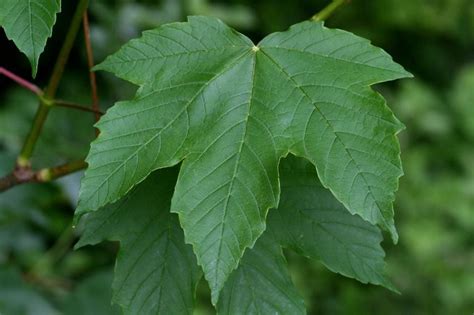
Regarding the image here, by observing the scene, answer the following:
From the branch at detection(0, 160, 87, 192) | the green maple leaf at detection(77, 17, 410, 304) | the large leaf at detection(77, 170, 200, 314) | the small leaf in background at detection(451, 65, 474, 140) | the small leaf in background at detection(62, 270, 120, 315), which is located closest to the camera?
the green maple leaf at detection(77, 17, 410, 304)

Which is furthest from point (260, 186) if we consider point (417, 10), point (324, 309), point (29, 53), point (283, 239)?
point (417, 10)

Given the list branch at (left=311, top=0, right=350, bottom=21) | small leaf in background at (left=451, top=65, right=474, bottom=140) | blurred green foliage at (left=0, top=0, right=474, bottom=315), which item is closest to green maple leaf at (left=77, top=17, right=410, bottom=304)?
branch at (left=311, top=0, right=350, bottom=21)

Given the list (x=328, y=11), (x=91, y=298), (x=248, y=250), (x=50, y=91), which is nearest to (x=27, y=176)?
(x=50, y=91)

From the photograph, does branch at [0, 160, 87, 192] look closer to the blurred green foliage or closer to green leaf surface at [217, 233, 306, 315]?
green leaf surface at [217, 233, 306, 315]

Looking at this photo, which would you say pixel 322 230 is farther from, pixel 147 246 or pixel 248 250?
pixel 147 246

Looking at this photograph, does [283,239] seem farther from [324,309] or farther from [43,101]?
[324,309]

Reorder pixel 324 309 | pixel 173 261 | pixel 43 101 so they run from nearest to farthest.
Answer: pixel 173 261
pixel 43 101
pixel 324 309
